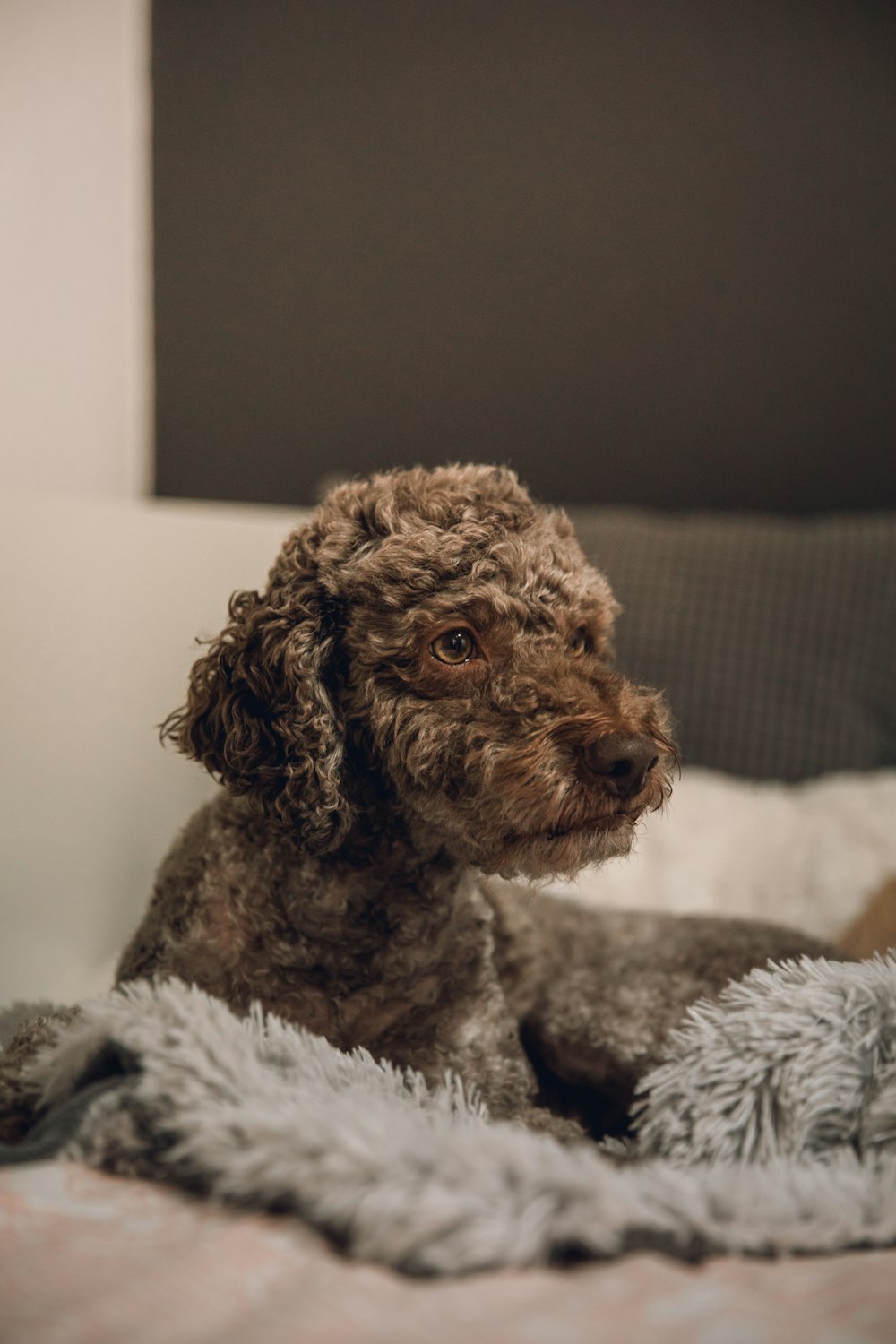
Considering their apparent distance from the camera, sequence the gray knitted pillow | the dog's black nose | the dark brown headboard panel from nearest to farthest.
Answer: the dog's black nose < the gray knitted pillow < the dark brown headboard panel

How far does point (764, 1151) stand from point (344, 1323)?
48 centimetres

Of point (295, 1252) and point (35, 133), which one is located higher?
point (35, 133)

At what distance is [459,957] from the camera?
1204mm

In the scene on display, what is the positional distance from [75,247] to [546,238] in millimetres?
1320

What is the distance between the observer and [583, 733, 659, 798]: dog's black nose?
0.98 metres

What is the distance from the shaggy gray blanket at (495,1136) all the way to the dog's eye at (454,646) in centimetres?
45

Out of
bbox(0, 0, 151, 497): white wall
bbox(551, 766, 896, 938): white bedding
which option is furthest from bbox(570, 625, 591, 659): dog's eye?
bbox(0, 0, 151, 497): white wall

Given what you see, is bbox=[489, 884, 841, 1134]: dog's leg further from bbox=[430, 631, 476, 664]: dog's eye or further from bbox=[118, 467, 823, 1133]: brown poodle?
bbox=[430, 631, 476, 664]: dog's eye

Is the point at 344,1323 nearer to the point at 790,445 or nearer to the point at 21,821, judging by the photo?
the point at 21,821

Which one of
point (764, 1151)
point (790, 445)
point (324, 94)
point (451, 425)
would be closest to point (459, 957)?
point (764, 1151)

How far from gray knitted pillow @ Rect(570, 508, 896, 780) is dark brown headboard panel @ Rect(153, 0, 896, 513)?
653mm

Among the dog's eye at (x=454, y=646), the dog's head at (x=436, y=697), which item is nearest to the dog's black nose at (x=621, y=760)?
the dog's head at (x=436, y=697)

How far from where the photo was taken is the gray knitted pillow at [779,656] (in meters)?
2.10

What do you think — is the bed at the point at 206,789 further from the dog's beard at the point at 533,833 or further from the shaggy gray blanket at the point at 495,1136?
the dog's beard at the point at 533,833
